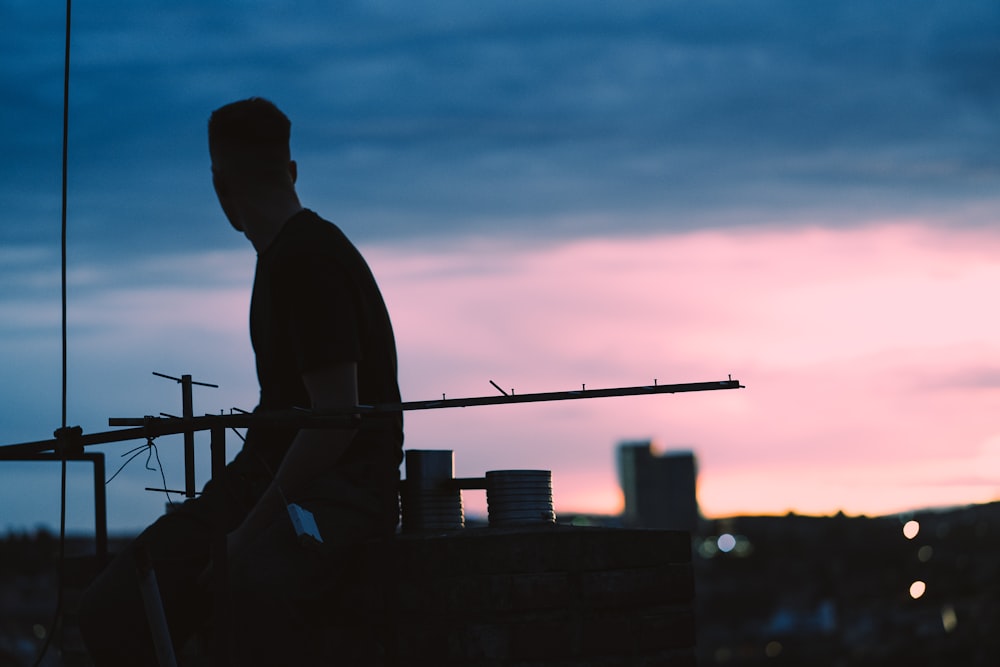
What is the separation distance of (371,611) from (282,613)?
494mm

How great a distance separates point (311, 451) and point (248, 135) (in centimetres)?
110

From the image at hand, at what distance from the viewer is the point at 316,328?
14.2 ft

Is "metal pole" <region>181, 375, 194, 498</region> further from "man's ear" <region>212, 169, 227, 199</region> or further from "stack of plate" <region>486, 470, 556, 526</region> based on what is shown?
"stack of plate" <region>486, 470, 556, 526</region>

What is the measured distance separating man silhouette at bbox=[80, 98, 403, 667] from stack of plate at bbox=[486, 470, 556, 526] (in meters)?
0.58

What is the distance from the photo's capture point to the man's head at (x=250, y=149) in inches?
182

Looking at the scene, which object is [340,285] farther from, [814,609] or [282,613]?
[814,609]

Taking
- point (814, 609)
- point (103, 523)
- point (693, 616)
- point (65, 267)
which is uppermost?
point (65, 267)

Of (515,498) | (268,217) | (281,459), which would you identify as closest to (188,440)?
(281,459)

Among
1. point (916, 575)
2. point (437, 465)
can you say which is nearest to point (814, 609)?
point (916, 575)

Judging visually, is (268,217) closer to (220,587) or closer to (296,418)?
(296,418)

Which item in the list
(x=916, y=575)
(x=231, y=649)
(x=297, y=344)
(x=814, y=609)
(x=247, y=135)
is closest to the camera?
(x=231, y=649)

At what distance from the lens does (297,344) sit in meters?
4.33

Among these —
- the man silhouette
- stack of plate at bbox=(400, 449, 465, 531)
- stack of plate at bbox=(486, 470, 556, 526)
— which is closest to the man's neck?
the man silhouette

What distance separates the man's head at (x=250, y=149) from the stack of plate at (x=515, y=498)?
131 centimetres
